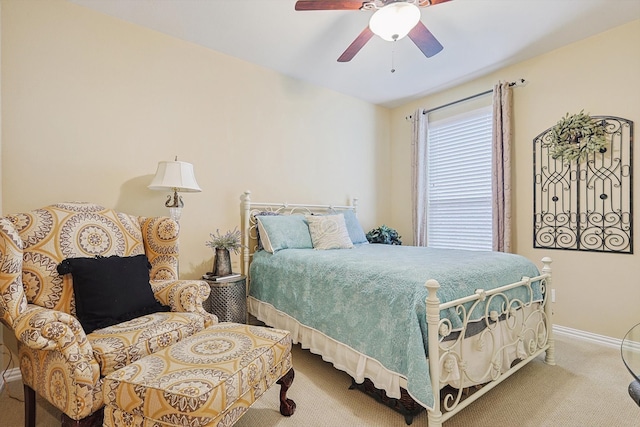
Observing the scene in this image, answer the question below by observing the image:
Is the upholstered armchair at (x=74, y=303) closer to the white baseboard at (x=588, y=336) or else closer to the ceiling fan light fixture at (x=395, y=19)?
the ceiling fan light fixture at (x=395, y=19)

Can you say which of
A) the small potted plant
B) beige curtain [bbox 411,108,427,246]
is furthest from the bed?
beige curtain [bbox 411,108,427,246]

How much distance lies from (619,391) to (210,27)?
13.1 feet

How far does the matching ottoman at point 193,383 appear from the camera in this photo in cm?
115

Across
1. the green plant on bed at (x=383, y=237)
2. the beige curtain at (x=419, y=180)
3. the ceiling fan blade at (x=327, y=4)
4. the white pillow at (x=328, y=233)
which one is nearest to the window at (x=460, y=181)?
the beige curtain at (x=419, y=180)

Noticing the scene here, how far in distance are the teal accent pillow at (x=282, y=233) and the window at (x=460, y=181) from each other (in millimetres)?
1961

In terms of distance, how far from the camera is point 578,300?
2.91 metres

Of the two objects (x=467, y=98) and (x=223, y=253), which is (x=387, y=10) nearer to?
(x=223, y=253)

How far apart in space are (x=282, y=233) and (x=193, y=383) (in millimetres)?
1819

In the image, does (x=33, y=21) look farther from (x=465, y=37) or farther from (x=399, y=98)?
(x=399, y=98)

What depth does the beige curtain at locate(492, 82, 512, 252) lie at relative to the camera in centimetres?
327

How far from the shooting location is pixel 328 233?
3076 mm

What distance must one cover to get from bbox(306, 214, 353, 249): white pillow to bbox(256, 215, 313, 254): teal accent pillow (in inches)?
2.6

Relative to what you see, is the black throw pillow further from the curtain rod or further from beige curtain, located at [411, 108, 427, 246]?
the curtain rod

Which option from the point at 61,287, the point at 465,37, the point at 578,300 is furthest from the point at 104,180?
the point at 578,300
